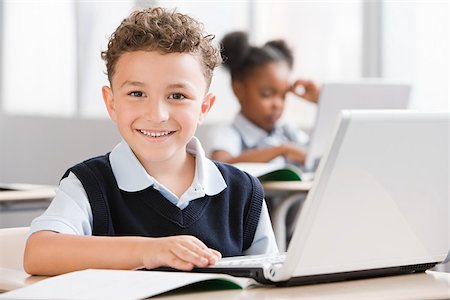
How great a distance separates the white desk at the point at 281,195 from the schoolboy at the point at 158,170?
61.0 inches

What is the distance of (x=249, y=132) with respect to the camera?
14.8 ft

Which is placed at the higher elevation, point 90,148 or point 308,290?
point 308,290

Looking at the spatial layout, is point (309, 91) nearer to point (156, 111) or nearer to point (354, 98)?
point (354, 98)

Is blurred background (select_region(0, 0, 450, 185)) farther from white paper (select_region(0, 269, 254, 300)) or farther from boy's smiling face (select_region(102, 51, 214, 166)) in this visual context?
white paper (select_region(0, 269, 254, 300))

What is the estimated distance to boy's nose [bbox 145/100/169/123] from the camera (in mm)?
1577

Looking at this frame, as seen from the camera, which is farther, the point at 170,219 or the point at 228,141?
the point at 228,141

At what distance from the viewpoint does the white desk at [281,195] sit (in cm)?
330

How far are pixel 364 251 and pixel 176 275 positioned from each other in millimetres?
249

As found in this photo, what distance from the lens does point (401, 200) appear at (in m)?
1.22

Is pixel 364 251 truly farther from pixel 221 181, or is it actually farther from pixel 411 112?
pixel 221 181

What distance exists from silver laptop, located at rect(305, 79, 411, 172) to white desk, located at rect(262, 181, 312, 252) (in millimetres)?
243

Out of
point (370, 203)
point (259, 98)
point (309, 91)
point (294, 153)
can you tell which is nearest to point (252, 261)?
point (370, 203)

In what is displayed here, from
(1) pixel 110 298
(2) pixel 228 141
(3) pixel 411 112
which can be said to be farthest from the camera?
(2) pixel 228 141

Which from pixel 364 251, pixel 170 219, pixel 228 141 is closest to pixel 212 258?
pixel 364 251
